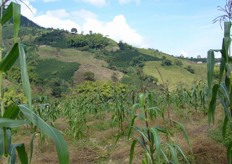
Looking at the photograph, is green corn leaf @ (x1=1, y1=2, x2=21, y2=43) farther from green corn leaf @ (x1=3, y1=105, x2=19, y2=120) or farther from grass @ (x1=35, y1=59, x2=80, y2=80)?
grass @ (x1=35, y1=59, x2=80, y2=80)

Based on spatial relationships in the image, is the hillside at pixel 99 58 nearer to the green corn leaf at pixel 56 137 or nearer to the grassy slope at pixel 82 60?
the grassy slope at pixel 82 60

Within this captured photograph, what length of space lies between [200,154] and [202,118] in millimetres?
4256

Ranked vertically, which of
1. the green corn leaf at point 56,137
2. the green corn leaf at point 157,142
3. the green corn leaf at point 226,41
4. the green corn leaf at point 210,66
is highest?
the green corn leaf at point 226,41

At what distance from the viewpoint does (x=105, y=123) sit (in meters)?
9.91

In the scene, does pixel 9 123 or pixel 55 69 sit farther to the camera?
pixel 55 69

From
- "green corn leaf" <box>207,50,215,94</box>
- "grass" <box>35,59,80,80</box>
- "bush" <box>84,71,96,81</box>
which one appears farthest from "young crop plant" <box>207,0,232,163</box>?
"grass" <box>35,59,80,80</box>

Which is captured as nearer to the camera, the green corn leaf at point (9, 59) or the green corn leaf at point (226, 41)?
the green corn leaf at point (9, 59)

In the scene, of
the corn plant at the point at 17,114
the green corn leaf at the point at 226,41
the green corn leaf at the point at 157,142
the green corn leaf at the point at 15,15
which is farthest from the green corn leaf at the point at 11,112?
the green corn leaf at the point at 226,41

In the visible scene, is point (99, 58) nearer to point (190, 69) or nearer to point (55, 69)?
point (55, 69)

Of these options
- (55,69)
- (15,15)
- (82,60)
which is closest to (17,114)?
(15,15)

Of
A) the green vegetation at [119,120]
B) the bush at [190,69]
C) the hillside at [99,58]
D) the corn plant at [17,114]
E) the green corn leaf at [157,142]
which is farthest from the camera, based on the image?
the bush at [190,69]

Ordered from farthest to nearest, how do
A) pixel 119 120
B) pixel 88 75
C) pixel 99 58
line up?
pixel 99 58 < pixel 88 75 < pixel 119 120

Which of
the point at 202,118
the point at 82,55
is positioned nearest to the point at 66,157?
the point at 202,118

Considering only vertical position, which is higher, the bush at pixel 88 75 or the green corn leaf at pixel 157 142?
Answer: the green corn leaf at pixel 157 142
